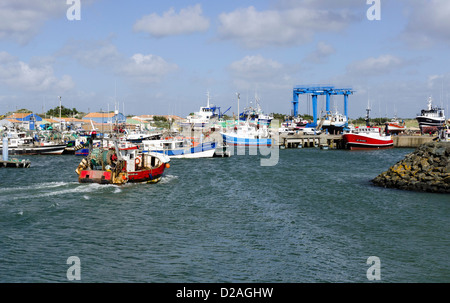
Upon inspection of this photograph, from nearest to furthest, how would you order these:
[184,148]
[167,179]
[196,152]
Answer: [167,179], [184,148], [196,152]

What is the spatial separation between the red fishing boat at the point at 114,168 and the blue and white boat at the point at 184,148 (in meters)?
23.4

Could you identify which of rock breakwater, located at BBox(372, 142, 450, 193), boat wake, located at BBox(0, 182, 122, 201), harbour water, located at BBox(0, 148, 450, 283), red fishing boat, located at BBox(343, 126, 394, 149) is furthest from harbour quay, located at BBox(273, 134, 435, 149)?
boat wake, located at BBox(0, 182, 122, 201)

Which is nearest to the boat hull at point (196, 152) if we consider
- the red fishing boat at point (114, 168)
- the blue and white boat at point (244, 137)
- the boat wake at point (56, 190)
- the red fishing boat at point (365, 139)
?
the blue and white boat at point (244, 137)

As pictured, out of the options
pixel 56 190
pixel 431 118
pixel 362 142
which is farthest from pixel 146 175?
pixel 431 118

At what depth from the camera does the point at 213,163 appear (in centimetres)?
5912

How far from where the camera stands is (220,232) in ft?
73.2

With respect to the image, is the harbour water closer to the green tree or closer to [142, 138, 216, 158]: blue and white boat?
[142, 138, 216, 158]: blue and white boat

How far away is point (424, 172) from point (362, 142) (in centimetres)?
4958

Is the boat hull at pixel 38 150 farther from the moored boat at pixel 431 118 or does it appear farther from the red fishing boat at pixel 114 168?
the moored boat at pixel 431 118

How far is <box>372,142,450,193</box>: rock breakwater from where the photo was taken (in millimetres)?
32719

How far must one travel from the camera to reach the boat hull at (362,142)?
8188 centimetres

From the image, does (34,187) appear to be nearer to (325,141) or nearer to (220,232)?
(220,232)
